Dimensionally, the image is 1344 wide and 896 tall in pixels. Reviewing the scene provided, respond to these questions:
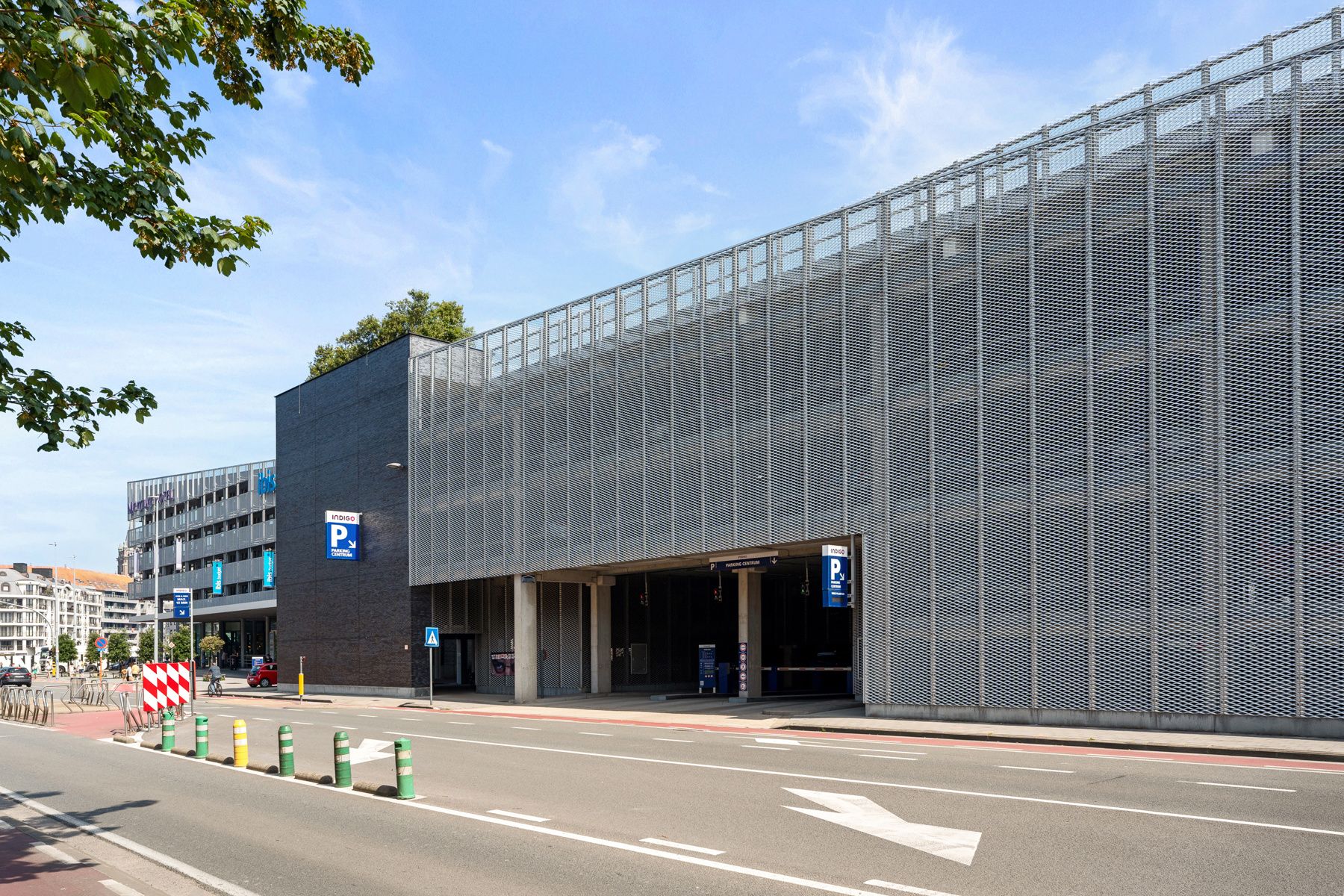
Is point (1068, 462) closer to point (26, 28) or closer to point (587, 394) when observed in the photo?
point (587, 394)

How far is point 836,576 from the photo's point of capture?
86.8 ft

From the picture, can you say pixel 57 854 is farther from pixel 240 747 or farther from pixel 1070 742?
pixel 1070 742

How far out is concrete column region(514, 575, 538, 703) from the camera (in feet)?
130

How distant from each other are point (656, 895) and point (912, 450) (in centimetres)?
1842

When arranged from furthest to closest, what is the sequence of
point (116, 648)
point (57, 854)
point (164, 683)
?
point (116, 648) < point (164, 683) < point (57, 854)

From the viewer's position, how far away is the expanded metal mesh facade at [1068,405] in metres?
19.5

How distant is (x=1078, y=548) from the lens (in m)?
22.1

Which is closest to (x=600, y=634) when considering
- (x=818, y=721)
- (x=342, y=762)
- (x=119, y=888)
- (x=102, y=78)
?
(x=818, y=721)

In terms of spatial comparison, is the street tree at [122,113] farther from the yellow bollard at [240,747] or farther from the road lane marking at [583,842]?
the yellow bollard at [240,747]

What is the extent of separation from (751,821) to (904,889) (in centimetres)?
338

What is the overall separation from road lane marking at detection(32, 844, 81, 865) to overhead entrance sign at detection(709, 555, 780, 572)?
20532 mm

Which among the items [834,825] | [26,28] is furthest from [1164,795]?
[26,28]

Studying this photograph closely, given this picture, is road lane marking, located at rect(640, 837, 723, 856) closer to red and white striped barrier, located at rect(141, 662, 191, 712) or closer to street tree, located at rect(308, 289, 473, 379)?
red and white striped barrier, located at rect(141, 662, 191, 712)

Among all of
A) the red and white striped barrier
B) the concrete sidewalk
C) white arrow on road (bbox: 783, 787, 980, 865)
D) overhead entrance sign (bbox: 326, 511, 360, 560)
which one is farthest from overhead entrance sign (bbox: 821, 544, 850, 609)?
overhead entrance sign (bbox: 326, 511, 360, 560)
